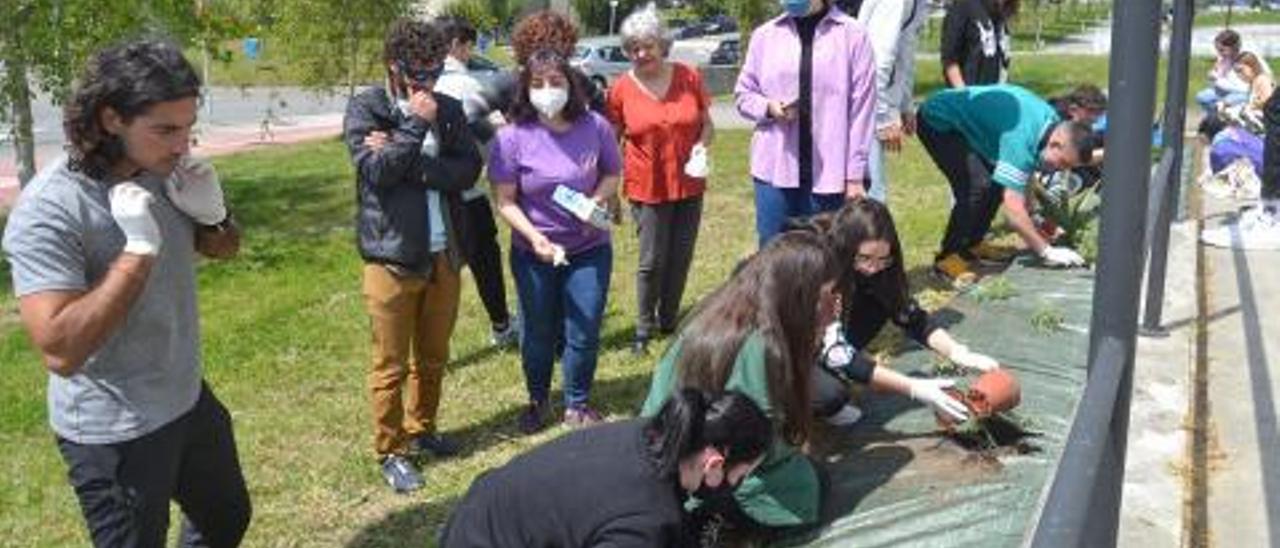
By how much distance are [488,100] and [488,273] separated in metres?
0.86

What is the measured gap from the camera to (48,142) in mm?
19797

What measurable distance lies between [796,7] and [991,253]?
2.25 m

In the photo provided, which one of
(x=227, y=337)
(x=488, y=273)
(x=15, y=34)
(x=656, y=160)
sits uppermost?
(x=15, y=34)

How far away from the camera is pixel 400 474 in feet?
14.2

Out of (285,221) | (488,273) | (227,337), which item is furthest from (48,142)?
(488,273)

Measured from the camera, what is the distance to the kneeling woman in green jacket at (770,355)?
3.16 metres

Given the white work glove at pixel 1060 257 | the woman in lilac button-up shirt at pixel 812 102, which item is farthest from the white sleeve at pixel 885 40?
the white work glove at pixel 1060 257

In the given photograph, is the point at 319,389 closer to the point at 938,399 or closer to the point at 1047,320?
the point at 938,399

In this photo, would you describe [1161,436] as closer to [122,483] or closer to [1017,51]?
[122,483]

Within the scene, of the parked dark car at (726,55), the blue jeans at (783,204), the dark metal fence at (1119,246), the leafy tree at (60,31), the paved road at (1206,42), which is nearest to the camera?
the dark metal fence at (1119,246)

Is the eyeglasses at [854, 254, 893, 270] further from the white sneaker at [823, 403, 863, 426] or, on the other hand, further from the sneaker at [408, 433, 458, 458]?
the sneaker at [408, 433, 458, 458]

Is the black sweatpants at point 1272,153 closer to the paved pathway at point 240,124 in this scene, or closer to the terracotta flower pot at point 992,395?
the terracotta flower pot at point 992,395

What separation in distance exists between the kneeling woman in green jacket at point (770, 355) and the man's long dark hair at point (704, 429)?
16.8 inches

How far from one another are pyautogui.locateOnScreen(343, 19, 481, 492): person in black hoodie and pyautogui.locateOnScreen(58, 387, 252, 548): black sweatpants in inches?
43.1
